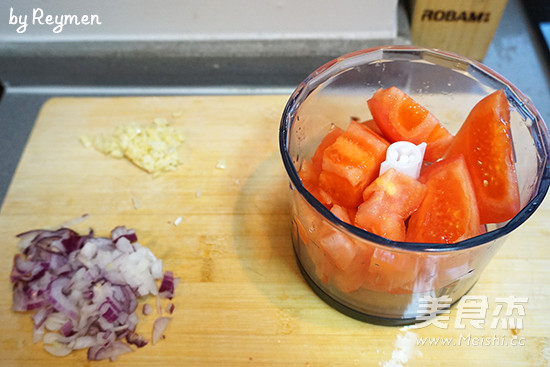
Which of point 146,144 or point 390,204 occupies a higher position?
point 390,204

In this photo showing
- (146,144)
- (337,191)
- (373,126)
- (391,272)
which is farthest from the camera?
(146,144)

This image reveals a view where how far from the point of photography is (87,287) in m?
1.03

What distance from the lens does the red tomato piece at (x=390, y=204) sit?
0.89m

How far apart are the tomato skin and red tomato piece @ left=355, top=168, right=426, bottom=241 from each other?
0.36 ft

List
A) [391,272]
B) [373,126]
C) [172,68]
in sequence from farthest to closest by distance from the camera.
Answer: [172,68]
[373,126]
[391,272]

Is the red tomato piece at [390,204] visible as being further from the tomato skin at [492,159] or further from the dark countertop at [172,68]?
the dark countertop at [172,68]

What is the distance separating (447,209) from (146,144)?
2.46ft

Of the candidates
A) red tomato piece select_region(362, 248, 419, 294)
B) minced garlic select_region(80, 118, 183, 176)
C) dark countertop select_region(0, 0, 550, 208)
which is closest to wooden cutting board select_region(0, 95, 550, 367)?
minced garlic select_region(80, 118, 183, 176)

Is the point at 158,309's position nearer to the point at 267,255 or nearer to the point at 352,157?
the point at 267,255

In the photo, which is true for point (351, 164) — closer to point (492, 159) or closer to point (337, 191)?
point (337, 191)

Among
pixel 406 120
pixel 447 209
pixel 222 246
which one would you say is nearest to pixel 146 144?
pixel 222 246

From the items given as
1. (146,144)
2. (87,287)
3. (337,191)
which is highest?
(337,191)

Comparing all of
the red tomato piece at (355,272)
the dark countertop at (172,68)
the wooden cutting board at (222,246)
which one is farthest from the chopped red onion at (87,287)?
the dark countertop at (172,68)

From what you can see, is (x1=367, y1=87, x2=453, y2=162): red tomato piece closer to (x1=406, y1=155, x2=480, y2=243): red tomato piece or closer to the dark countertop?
(x1=406, y1=155, x2=480, y2=243): red tomato piece
